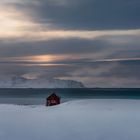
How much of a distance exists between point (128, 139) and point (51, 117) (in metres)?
12.5

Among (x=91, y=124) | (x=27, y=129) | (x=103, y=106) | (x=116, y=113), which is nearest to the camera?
(x=27, y=129)

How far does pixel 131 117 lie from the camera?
35.3m

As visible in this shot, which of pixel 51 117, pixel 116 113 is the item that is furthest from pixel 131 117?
pixel 51 117

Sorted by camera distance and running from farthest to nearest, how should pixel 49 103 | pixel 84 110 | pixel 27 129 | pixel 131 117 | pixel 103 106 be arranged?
pixel 49 103 < pixel 103 106 < pixel 84 110 < pixel 131 117 < pixel 27 129

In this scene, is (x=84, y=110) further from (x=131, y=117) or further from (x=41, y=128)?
(x=41, y=128)

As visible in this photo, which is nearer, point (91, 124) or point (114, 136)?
point (114, 136)

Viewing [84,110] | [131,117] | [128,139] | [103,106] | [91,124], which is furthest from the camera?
[103,106]

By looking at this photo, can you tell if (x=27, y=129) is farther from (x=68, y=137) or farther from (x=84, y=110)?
(x=84, y=110)

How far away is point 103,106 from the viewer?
4447 cm

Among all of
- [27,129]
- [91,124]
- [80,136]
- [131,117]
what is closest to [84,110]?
[131,117]

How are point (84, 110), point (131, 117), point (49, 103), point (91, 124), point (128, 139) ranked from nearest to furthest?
point (128, 139), point (91, 124), point (131, 117), point (84, 110), point (49, 103)

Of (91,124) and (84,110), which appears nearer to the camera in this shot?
(91,124)

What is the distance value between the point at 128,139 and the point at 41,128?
682 centimetres

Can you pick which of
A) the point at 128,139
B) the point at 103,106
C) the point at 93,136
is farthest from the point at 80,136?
the point at 103,106
